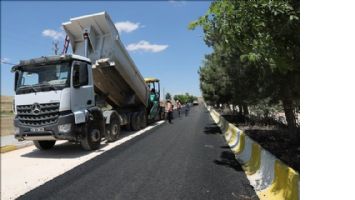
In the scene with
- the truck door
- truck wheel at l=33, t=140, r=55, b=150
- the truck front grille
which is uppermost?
the truck door

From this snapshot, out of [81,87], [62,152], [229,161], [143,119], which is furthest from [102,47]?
[229,161]

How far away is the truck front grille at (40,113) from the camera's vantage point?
9891 mm

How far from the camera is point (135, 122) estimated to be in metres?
17.5

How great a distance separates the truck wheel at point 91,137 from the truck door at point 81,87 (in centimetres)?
75

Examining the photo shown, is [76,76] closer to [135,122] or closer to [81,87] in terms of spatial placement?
[81,87]

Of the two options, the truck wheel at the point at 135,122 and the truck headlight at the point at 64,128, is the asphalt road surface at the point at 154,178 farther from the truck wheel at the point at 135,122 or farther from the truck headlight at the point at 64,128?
the truck wheel at the point at 135,122

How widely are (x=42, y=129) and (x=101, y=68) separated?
400 cm

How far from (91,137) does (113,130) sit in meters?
2.26

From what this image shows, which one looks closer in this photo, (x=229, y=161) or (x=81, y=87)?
(x=229, y=161)

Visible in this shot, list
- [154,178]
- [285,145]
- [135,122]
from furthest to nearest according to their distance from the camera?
[135,122] → [285,145] → [154,178]

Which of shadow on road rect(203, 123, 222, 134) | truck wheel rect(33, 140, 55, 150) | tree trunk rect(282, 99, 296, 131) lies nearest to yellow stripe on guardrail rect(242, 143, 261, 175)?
tree trunk rect(282, 99, 296, 131)

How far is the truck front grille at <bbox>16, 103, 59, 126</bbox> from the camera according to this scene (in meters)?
9.89

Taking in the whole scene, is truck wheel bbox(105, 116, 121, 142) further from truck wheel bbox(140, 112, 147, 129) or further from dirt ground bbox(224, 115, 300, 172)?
dirt ground bbox(224, 115, 300, 172)

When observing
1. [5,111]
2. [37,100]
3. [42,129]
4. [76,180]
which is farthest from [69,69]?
[5,111]
